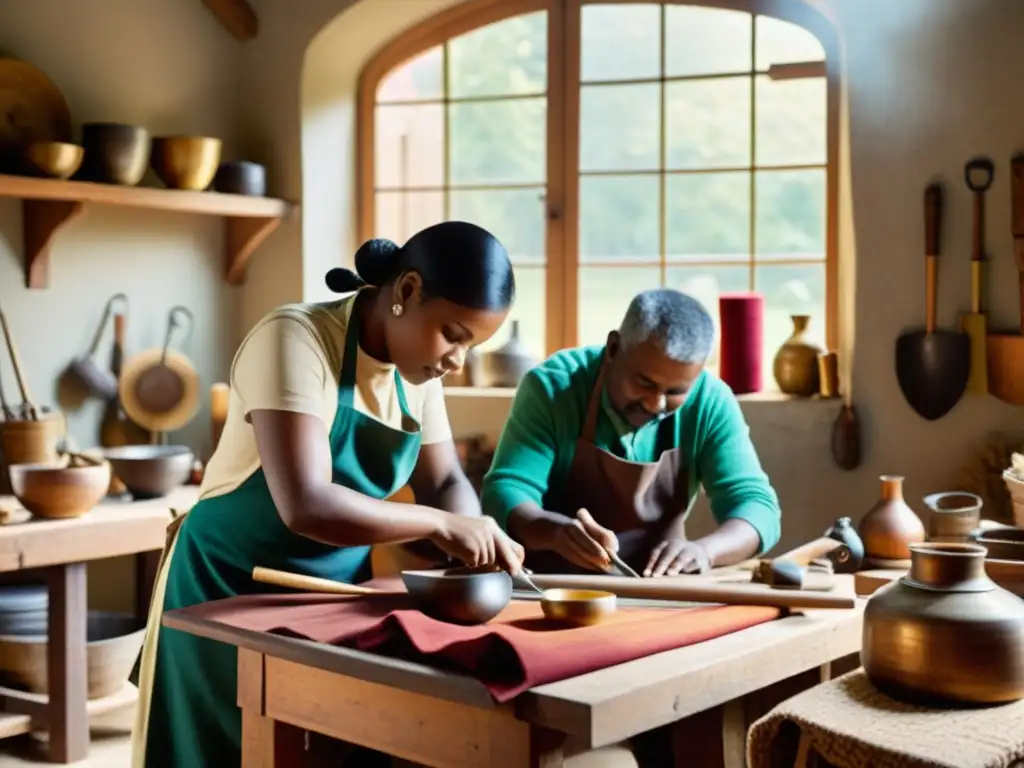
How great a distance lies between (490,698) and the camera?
163cm

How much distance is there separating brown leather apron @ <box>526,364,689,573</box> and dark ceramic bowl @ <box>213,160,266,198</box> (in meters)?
1.98

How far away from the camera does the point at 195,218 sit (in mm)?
4668

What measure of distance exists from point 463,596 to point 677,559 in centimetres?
72

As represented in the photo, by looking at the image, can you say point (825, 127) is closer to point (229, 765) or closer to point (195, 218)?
point (195, 218)

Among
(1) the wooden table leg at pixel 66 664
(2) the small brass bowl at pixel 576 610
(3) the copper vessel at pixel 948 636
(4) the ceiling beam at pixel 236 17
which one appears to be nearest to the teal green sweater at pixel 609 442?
(2) the small brass bowl at pixel 576 610

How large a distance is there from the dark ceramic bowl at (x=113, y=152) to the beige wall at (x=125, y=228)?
0.22 meters

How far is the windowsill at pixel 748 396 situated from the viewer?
408 centimetres

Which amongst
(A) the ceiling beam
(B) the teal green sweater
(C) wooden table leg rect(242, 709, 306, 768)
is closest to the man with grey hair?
(B) the teal green sweater

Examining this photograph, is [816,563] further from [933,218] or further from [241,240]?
[241,240]

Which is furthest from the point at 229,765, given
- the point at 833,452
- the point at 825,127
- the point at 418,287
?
the point at 825,127

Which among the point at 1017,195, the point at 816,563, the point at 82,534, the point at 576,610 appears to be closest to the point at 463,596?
the point at 576,610

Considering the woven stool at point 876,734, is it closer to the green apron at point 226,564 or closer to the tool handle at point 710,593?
the tool handle at point 710,593

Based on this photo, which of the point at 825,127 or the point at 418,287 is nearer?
the point at 418,287

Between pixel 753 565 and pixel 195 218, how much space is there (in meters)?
2.66
